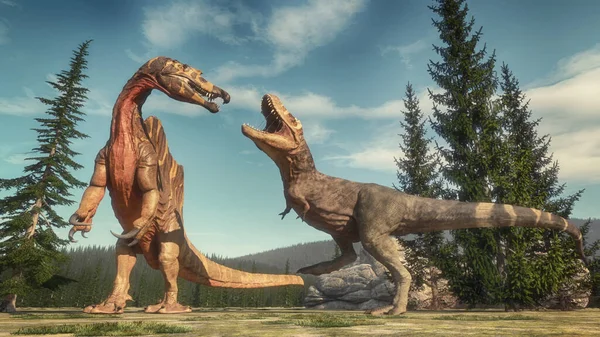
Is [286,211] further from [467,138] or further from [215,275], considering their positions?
[467,138]

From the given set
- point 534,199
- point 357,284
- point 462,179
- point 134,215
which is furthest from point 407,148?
point 134,215

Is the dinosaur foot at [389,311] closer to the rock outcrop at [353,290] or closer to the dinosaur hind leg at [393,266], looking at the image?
the dinosaur hind leg at [393,266]

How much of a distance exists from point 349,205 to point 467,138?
24.2 ft

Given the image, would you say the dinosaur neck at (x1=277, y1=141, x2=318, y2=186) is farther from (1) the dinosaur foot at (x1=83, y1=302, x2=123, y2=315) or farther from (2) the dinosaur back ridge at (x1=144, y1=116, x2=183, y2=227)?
(1) the dinosaur foot at (x1=83, y1=302, x2=123, y2=315)

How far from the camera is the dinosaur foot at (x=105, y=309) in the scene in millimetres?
5949

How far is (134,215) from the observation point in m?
6.86

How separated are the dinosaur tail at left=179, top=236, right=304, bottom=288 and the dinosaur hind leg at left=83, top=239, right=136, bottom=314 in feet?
3.44

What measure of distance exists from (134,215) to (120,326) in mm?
3949

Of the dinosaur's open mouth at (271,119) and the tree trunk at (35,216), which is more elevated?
the dinosaur's open mouth at (271,119)

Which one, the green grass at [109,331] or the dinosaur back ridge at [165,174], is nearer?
the green grass at [109,331]

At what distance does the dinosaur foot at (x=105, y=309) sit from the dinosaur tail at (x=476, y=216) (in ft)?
A: 18.4

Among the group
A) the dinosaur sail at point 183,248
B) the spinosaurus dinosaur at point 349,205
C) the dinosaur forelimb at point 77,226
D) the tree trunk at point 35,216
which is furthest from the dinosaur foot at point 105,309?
the tree trunk at point 35,216

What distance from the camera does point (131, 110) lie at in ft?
22.0

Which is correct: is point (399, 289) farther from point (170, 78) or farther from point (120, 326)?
point (170, 78)
